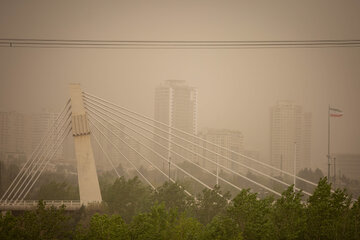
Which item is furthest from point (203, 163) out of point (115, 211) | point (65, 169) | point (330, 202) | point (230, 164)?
point (330, 202)

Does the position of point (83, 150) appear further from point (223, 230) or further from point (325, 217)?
point (325, 217)

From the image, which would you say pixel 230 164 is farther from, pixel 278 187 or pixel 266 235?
pixel 266 235

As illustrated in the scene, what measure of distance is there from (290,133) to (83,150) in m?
50.6

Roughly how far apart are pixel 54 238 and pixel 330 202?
7988 mm

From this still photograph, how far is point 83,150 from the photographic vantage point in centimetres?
2258

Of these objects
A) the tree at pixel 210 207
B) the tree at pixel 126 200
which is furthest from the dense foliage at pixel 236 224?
the tree at pixel 126 200

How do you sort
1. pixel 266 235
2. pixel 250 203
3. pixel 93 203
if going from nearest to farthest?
1. pixel 266 235
2. pixel 250 203
3. pixel 93 203

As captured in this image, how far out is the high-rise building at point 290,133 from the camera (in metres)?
68.0

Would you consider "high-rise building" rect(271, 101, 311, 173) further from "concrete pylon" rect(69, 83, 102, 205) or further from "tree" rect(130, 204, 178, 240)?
"tree" rect(130, 204, 178, 240)

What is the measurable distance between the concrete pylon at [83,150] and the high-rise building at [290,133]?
47116mm

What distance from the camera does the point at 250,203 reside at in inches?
531

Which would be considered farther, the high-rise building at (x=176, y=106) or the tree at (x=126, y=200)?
the high-rise building at (x=176, y=106)

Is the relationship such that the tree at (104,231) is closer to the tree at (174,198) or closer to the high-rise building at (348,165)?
the tree at (174,198)

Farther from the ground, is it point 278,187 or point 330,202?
point 330,202
